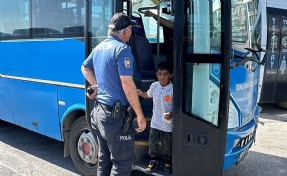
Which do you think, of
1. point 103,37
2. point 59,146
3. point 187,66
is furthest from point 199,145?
point 59,146

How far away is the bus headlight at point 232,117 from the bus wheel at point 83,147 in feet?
5.54

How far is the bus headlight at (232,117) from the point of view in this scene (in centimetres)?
338

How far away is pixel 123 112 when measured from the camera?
3.02 metres

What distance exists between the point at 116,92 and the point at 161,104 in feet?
2.38

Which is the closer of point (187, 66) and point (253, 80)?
point (187, 66)

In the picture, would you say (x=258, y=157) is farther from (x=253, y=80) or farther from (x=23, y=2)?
(x=23, y=2)

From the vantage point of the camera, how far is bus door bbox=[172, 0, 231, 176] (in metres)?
3.12

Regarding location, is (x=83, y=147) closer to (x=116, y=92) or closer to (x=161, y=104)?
(x=161, y=104)

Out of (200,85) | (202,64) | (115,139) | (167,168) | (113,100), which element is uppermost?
(202,64)

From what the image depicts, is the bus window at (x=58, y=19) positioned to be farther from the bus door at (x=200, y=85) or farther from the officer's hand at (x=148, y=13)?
the bus door at (x=200, y=85)

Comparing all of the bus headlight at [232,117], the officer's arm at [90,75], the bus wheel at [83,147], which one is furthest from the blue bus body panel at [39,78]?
the bus headlight at [232,117]

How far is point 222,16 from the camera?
3092 mm

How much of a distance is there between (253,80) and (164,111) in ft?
3.86

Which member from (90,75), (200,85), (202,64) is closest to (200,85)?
(200,85)
